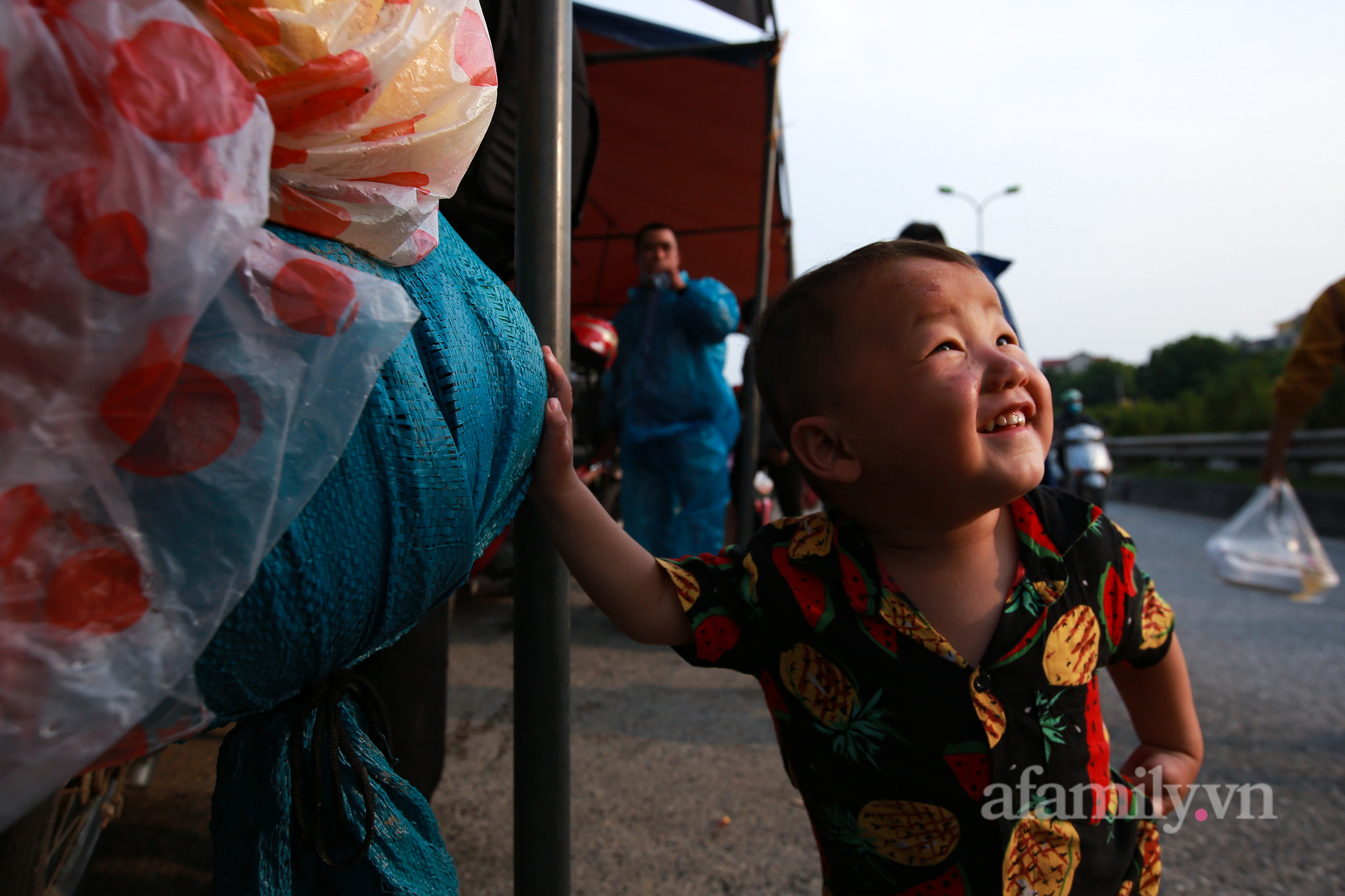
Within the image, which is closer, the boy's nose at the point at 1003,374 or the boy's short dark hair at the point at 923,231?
the boy's nose at the point at 1003,374

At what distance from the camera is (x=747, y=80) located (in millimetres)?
3594

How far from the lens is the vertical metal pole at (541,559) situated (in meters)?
0.89

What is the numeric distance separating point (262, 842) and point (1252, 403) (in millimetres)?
13350

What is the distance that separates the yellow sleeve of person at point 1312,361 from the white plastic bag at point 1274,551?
0.19m

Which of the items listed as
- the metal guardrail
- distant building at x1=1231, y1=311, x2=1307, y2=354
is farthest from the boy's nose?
distant building at x1=1231, y1=311, x2=1307, y2=354

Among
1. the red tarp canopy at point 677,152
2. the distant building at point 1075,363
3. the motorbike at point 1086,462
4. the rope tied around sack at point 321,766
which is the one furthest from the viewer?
the distant building at point 1075,363

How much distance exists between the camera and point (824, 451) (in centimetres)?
96

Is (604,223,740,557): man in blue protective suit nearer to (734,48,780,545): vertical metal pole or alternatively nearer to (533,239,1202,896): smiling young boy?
(734,48,780,545): vertical metal pole

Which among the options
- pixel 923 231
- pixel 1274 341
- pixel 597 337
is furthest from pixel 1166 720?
pixel 1274 341

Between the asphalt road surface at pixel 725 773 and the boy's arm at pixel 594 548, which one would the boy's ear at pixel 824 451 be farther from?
the asphalt road surface at pixel 725 773

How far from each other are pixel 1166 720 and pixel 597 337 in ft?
9.63

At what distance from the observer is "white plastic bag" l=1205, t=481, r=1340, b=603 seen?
Result: 94.0 inches

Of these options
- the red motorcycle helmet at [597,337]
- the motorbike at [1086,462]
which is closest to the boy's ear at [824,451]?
the red motorcycle helmet at [597,337]

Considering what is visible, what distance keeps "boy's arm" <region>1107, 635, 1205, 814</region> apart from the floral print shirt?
85mm
